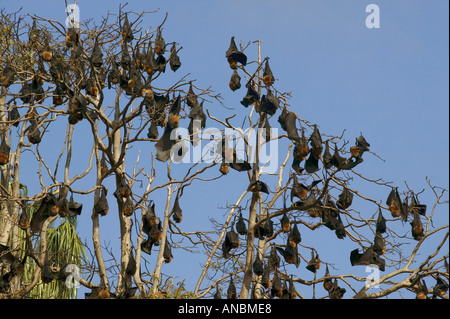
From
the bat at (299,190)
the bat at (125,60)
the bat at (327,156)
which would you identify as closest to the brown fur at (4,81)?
the bat at (125,60)

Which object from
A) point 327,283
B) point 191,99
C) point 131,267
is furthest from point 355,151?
point 131,267

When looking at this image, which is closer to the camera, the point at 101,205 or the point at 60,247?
the point at 101,205

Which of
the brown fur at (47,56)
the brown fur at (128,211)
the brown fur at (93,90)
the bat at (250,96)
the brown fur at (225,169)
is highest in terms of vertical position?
the brown fur at (47,56)

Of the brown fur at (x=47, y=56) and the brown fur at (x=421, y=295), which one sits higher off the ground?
the brown fur at (x=47, y=56)

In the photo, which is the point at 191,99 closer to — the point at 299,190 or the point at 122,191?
the point at 122,191

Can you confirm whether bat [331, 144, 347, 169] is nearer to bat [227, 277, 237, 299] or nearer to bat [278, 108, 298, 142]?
bat [278, 108, 298, 142]

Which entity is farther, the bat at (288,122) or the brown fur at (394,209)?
the bat at (288,122)

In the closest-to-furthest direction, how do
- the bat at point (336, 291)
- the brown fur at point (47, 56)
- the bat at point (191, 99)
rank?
the bat at point (336, 291) < the brown fur at point (47, 56) < the bat at point (191, 99)

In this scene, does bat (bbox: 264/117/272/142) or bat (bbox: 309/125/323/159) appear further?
bat (bbox: 264/117/272/142)

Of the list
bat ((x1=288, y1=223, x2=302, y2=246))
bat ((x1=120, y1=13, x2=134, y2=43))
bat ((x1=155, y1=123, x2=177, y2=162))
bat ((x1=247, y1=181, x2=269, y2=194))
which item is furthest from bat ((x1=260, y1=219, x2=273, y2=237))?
bat ((x1=120, y1=13, x2=134, y2=43))

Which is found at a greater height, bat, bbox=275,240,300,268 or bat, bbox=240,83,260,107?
bat, bbox=240,83,260,107

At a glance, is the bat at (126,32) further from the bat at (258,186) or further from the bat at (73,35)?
the bat at (258,186)

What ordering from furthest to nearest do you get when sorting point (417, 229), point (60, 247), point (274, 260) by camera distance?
point (60, 247)
point (274, 260)
point (417, 229)
